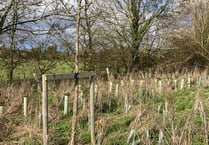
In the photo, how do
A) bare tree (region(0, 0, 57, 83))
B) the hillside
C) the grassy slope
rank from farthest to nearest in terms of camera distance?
bare tree (region(0, 0, 57, 83))
the grassy slope
the hillside

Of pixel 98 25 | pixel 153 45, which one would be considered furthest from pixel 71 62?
pixel 153 45

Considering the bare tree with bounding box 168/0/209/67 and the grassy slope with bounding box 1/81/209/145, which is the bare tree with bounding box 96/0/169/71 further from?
the grassy slope with bounding box 1/81/209/145

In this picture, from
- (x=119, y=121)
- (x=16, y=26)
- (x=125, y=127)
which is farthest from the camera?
(x=16, y=26)

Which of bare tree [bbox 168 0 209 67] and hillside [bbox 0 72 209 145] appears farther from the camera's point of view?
bare tree [bbox 168 0 209 67]

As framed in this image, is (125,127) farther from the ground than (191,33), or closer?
closer

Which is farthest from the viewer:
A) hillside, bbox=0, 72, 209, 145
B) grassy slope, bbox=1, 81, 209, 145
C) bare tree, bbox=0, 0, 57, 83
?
bare tree, bbox=0, 0, 57, 83

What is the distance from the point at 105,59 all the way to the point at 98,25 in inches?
72.8

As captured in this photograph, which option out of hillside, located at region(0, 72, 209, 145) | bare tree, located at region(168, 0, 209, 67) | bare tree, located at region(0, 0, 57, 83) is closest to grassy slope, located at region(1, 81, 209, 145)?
hillside, located at region(0, 72, 209, 145)

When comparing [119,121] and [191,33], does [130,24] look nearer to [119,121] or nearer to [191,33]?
[191,33]

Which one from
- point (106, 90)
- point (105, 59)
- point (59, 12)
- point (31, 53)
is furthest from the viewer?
point (105, 59)

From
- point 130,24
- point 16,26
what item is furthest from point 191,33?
point 16,26

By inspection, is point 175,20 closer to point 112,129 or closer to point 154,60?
point 154,60

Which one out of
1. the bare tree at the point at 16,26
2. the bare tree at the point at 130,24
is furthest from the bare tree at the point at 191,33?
the bare tree at the point at 16,26

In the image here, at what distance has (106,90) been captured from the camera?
10.7 meters
